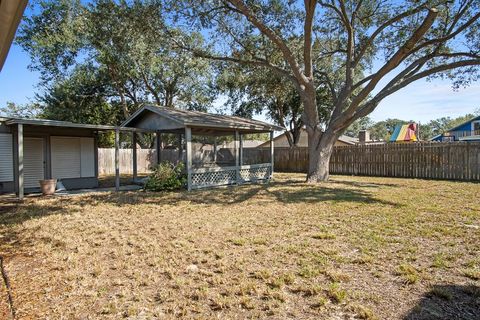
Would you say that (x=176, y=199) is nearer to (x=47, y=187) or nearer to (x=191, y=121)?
(x=191, y=121)

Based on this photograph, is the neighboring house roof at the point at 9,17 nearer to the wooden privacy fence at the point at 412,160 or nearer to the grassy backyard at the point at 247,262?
the grassy backyard at the point at 247,262

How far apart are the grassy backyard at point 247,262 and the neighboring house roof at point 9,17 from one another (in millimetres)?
2517

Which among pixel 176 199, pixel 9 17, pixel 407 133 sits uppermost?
pixel 407 133

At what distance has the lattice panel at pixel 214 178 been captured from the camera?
10.6m

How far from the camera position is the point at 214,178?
37.0ft

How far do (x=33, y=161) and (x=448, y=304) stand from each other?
11954 millimetres

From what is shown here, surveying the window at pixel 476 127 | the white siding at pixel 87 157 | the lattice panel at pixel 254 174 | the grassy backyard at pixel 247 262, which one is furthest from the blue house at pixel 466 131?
the white siding at pixel 87 157

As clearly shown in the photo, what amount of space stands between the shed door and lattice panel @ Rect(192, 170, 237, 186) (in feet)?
18.3

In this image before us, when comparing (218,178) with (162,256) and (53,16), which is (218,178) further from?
(53,16)

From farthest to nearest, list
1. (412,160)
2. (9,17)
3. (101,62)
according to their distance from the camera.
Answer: (101,62), (412,160), (9,17)

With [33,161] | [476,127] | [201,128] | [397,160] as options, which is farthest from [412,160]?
[476,127]

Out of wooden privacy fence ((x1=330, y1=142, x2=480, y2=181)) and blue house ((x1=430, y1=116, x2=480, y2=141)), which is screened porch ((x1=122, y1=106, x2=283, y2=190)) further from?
blue house ((x1=430, y1=116, x2=480, y2=141))

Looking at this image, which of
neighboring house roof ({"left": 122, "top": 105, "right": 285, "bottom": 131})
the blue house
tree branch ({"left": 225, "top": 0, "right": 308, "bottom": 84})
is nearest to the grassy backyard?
neighboring house roof ({"left": 122, "top": 105, "right": 285, "bottom": 131})

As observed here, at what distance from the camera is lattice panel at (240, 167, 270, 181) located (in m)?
12.4
